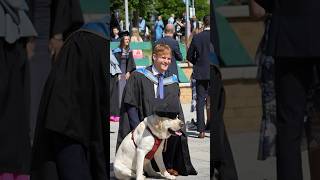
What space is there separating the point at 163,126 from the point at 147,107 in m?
0.62

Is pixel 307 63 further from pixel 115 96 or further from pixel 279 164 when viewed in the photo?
pixel 115 96

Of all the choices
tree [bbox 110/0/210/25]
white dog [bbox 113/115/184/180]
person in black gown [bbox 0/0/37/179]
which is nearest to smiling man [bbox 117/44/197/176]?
white dog [bbox 113/115/184/180]

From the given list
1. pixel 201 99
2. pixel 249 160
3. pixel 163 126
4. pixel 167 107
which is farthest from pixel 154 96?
pixel 249 160

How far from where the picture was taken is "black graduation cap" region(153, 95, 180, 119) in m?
6.48

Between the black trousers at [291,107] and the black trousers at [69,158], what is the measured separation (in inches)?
46.4

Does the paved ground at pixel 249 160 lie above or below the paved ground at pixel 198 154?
above

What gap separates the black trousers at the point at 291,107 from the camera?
135 inches

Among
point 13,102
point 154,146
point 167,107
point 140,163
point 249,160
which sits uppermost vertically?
point 13,102

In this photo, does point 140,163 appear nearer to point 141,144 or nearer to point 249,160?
point 141,144

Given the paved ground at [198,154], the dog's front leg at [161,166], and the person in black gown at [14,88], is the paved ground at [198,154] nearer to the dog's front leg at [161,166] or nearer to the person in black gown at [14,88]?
the dog's front leg at [161,166]

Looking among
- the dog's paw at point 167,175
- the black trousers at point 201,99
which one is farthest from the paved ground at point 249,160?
the black trousers at point 201,99

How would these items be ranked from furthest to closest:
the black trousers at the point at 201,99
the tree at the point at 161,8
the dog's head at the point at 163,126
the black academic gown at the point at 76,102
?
the tree at the point at 161,8 → the black trousers at the point at 201,99 → the dog's head at the point at 163,126 → the black academic gown at the point at 76,102

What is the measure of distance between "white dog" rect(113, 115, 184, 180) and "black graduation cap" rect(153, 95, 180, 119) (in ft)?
0.17

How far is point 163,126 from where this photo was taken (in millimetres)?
6426
